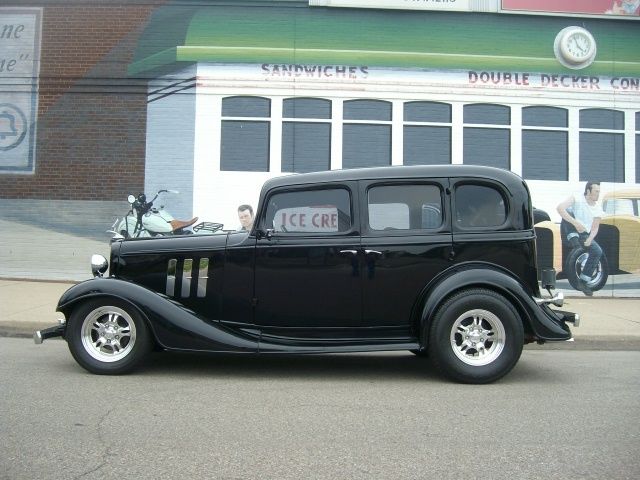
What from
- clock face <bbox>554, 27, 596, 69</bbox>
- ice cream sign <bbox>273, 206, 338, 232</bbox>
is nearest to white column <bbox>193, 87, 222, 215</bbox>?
ice cream sign <bbox>273, 206, 338, 232</bbox>

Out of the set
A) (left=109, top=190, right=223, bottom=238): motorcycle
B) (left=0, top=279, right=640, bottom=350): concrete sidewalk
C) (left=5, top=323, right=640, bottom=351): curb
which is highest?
(left=109, top=190, right=223, bottom=238): motorcycle

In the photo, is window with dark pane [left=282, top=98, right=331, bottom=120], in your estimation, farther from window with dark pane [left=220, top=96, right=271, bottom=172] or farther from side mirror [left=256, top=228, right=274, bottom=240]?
side mirror [left=256, top=228, right=274, bottom=240]

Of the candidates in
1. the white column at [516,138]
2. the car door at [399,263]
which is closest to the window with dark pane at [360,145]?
the white column at [516,138]

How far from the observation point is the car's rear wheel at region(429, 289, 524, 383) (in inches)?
215

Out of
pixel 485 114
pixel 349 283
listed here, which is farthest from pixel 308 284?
pixel 485 114

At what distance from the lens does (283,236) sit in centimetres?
575

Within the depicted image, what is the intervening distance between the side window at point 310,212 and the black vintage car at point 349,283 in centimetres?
1

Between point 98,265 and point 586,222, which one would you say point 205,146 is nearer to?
point 98,265

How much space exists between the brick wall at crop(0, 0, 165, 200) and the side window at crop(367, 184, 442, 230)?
831 cm

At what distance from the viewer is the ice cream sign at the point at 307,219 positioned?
5801 mm

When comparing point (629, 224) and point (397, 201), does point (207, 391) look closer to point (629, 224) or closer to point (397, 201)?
point (397, 201)

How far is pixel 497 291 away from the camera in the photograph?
18.2ft

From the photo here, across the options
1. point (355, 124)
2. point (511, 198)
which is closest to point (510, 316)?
point (511, 198)

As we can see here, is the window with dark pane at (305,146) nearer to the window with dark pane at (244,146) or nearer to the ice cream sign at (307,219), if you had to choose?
the window with dark pane at (244,146)
